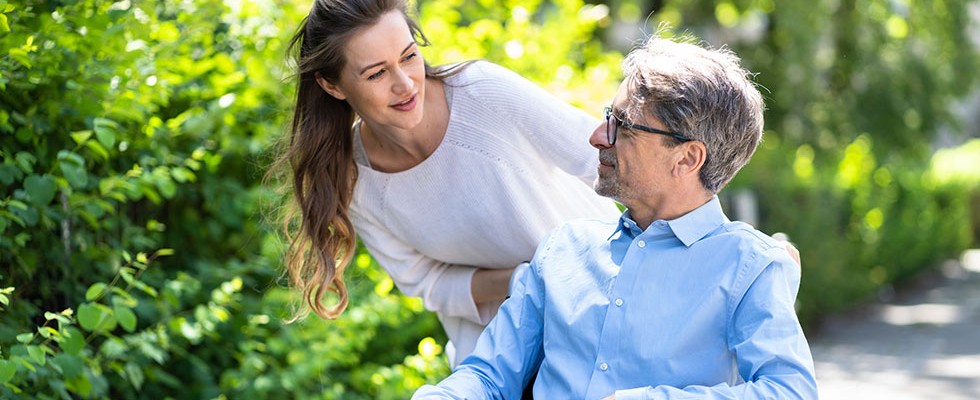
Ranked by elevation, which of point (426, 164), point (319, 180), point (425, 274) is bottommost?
Result: point (425, 274)

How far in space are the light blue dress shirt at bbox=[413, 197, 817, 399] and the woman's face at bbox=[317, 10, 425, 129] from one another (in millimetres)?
520

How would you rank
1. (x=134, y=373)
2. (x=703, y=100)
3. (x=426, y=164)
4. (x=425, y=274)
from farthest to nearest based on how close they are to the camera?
(x=134, y=373) < (x=425, y=274) < (x=426, y=164) < (x=703, y=100)

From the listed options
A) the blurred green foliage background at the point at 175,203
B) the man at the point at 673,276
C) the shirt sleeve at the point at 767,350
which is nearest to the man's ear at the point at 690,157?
the man at the point at 673,276

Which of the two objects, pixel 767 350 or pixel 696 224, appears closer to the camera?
pixel 767 350

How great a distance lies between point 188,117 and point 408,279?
1144 mm

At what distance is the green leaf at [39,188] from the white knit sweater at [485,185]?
2.55ft

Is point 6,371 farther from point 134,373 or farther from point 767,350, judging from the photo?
point 767,350

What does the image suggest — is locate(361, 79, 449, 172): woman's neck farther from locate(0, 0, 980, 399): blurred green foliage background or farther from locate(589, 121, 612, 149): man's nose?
locate(589, 121, 612, 149): man's nose

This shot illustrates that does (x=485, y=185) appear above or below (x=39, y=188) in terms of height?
above

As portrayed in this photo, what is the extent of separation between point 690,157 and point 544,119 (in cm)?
61

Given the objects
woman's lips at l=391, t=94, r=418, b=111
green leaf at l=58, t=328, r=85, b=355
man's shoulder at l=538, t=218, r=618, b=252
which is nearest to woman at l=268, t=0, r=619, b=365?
woman's lips at l=391, t=94, r=418, b=111

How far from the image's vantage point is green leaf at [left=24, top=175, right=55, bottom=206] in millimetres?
2928

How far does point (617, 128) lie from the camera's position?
2469 millimetres

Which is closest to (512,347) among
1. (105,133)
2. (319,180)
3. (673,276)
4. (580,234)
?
(580,234)
